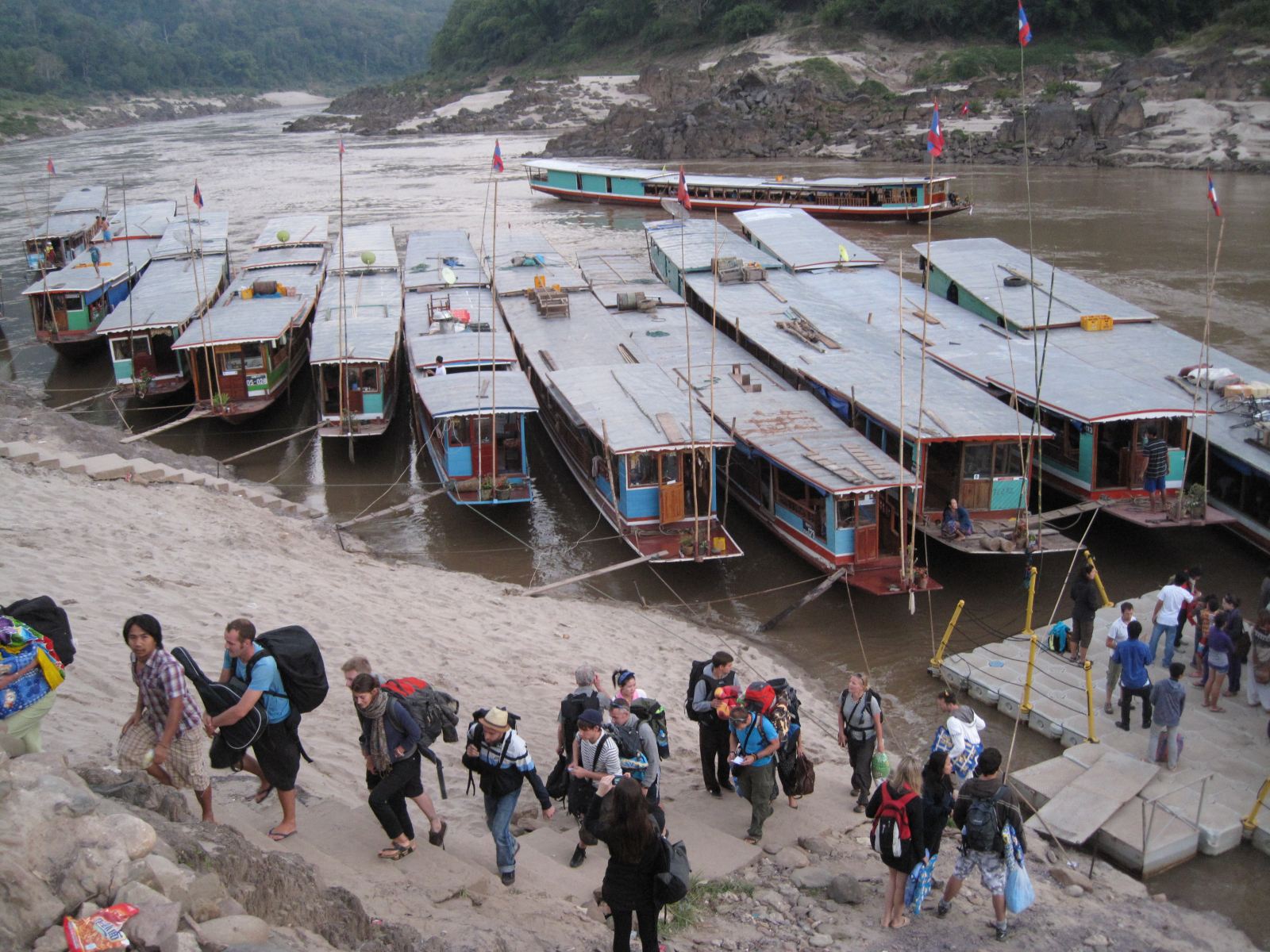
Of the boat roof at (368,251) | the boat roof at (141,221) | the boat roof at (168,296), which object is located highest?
the boat roof at (141,221)

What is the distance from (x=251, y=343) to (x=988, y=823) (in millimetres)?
18999

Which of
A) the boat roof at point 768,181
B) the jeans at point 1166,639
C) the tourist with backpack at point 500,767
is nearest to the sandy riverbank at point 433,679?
the tourist with backpack at point 500,767

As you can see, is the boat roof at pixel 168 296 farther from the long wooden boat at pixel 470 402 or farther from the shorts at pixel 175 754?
the shorts at pixel 175 754

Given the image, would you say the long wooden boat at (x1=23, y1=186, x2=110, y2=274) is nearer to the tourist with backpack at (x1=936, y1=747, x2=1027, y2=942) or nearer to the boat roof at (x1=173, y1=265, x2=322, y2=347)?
the boat roof at (x1=173, y1=265, x2=322, y2=347)

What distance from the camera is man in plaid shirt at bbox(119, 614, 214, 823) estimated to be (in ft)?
21.6

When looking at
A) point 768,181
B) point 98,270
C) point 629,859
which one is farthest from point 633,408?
point 768,181

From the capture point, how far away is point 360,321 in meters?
23.8

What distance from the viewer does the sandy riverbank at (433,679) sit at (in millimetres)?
7203

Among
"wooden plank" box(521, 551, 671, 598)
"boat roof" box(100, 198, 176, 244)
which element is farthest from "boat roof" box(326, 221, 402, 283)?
"wooden plank" box(521, 551, 671, 598)

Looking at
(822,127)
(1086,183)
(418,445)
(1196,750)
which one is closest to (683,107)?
(822,127)

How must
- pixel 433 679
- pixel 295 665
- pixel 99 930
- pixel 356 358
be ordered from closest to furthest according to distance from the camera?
pixel 99 930 < pixel 295 665 < pixel 433 679 < pixel 356 358

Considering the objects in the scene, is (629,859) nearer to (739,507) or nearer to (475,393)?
(475,393)

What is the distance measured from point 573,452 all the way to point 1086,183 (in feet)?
144

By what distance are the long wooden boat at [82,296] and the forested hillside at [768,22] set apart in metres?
62.2
